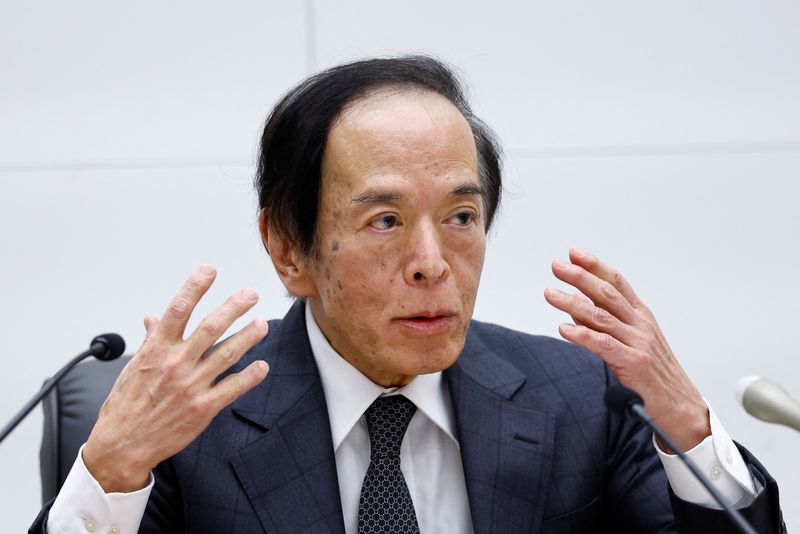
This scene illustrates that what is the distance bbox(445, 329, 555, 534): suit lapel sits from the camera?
183cm

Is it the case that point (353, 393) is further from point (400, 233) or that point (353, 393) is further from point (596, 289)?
point (596, 289)

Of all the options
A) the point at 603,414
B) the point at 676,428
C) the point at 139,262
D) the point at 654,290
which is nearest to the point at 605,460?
the point at 603,414

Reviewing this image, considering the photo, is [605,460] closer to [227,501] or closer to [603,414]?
[603,414]

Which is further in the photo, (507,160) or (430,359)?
(507,160)

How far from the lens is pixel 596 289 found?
1.68 m

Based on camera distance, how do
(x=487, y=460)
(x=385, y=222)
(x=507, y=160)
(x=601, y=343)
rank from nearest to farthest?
(x=601, y=343)
(x=385, y=222)
(x=487, y=460)
(x=507, y=160)

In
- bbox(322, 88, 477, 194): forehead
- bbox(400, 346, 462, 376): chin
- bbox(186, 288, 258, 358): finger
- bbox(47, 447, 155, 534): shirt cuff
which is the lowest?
bbox(47, 447, 155, 534): shirt cuff

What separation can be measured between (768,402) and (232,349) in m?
0.78

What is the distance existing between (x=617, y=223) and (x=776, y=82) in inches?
27.3

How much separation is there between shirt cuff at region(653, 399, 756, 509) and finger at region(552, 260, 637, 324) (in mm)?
242

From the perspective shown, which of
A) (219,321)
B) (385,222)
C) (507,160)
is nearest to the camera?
(219,321)

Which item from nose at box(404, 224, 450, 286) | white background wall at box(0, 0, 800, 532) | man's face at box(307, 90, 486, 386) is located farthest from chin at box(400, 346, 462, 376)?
white background wall at box(0, 0, 800, 532)

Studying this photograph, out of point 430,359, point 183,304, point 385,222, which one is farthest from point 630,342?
point 183,304

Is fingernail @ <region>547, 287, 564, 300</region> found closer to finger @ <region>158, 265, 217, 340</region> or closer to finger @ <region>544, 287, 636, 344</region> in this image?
finger @ <region>544, 287, 636, 344</region>
